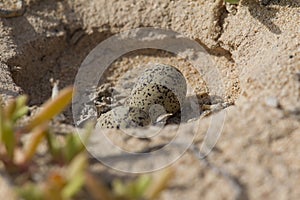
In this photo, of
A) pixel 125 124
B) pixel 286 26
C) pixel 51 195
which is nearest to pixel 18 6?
pixel 125 124

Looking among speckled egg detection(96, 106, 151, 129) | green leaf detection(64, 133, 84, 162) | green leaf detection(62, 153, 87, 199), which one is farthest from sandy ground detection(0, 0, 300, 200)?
speckled egg detection(96, 106, 151, 129)

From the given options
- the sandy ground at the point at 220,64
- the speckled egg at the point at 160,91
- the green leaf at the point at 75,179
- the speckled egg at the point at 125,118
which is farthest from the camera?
the speckled egg at the point at 160,91

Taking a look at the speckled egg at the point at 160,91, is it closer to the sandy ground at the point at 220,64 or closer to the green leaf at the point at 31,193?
the sandy ground at the point at 220,64

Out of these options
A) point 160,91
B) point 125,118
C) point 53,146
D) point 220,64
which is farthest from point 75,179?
point 220,64

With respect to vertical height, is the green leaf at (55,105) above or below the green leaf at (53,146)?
above

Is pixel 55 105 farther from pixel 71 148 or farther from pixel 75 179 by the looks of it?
pixel 75 179

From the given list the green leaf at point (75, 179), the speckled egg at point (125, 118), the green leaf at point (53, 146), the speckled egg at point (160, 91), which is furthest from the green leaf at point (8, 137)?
the speckled egg at point (160, 91)

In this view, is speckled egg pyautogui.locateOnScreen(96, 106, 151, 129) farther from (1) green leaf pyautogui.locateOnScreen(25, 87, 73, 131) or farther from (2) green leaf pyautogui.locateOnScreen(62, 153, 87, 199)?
(2) green leaf pyautogui.locateOnScreen(62, 153, 87, 199)

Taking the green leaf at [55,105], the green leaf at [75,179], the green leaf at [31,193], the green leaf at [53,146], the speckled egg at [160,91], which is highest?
the speckled egg at [160,91]

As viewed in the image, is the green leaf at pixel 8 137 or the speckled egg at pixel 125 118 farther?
the speckled egg at pixel 125 118
